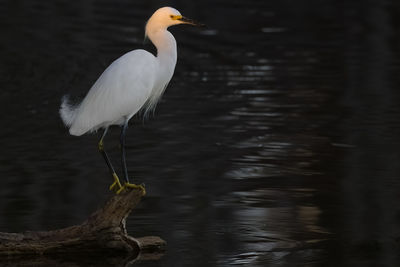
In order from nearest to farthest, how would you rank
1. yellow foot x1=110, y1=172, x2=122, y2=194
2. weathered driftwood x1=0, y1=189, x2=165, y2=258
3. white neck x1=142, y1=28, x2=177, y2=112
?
weathered driftwood x1=0, y1=189, x2=165, y2=258
yellow foot x1=110, y1=172, x2=122, y2=194
white neck x1=142, y1=28, x2=177, y2=112

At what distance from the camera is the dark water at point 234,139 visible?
694 cm

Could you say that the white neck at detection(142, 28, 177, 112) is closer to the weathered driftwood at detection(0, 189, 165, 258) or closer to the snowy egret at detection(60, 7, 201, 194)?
the snowy egret at detection(60, 7, 201, 194)

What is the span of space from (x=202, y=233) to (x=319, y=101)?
4.47 meters

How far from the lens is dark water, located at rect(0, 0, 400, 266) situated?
6.94 metres

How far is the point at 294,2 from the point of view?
1791cm

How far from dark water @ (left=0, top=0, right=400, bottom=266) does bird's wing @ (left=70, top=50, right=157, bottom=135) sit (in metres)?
0.77

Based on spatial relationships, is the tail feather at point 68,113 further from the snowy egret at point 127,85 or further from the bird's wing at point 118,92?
the bird's wing at point 118,92

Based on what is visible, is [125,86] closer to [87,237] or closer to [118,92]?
[118,92]

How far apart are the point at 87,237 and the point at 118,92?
0.93 metres

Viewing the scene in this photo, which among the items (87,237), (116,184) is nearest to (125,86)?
(116,184)

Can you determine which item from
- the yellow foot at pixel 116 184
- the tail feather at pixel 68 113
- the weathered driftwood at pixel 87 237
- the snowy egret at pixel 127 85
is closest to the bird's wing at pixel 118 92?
the snowy egret at pixel 127 85

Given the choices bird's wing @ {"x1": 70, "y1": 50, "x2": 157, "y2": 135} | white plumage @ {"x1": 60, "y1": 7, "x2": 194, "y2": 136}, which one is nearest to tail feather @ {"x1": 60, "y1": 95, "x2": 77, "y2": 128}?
white plumage @ {"x1": 60, "y1": 7, "x2": 194, "y2": 136}

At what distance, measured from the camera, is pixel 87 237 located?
6.27 meters

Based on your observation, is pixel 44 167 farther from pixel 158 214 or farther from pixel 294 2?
pixel 294 2
